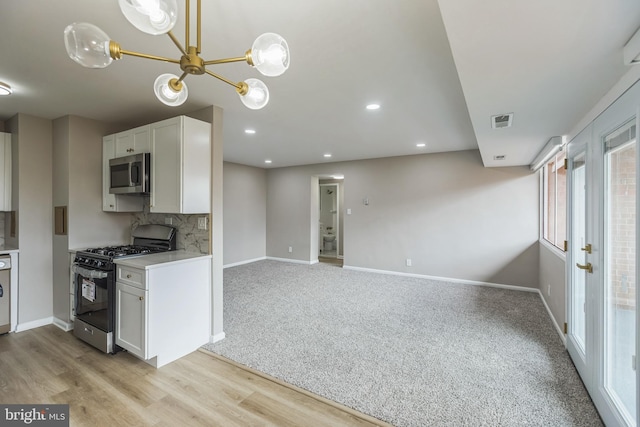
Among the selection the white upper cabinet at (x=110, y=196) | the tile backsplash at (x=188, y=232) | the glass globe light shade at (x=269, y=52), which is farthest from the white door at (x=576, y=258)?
the white upper cabinet at (x=110, y=196)

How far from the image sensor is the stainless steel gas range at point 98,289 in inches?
103

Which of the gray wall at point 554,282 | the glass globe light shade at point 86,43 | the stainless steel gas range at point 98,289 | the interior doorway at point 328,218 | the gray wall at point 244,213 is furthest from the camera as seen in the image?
the interior doorway at point 328,218

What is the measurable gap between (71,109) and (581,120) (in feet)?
15.8

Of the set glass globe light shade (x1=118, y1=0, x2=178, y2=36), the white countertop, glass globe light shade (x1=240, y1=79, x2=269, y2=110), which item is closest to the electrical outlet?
the white countertop

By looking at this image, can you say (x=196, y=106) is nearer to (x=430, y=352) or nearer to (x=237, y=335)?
(x=237, y=335)

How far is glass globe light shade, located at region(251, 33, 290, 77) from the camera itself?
1.17m

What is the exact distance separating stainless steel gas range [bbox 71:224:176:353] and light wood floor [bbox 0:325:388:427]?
18cm

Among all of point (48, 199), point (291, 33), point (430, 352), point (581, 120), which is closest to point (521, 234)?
point (581, 120)

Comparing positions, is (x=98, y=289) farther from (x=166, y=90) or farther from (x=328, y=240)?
(x=328, y=240)

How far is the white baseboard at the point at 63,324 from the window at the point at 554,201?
5.76 metres

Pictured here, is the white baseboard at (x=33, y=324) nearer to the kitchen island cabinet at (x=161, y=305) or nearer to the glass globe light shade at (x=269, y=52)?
the kitchen island cabinet at (x=161, y=305)

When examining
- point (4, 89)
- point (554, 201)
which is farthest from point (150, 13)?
point (554, 201)

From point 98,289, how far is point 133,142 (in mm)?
1520

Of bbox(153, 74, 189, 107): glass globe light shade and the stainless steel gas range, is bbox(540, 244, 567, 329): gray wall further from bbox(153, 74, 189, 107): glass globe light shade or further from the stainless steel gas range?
the stainless steel gas range
